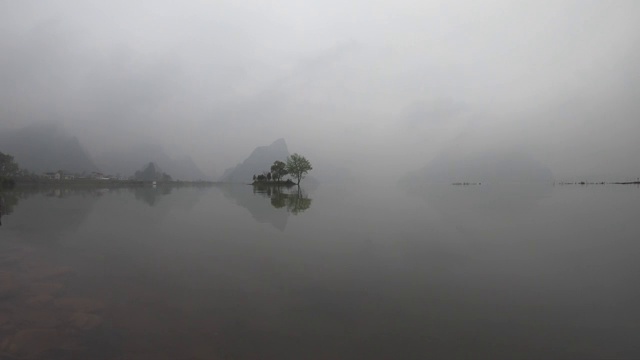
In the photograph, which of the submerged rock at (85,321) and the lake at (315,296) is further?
the submerged rock at (85,321)

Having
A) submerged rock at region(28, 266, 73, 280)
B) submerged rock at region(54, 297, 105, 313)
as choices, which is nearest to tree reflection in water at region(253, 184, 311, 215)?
submerged rock at region(28, 266, 73, 280)

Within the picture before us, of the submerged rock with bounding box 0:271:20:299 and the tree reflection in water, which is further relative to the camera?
the tree reflection in water

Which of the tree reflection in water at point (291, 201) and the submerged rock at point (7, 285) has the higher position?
the tree reflection in water at point (291, 201)

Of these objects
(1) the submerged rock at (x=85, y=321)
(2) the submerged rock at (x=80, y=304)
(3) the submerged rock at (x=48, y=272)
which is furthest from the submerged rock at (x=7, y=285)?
(1) the submerged rock at (x=85, y=321)

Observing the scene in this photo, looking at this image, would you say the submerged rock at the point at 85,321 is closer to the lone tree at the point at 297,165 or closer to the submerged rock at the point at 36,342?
the submerged rock at the point at 36,342

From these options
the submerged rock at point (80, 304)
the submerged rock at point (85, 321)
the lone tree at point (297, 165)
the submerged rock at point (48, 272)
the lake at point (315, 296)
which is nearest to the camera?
the lake at point (315, 296)

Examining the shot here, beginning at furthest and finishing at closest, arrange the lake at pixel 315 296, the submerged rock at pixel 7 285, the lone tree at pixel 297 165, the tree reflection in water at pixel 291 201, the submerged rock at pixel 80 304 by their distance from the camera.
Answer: the lone tree at pixel 297 165
the tree reflection in water at pixel 291 201
the submerged rock at pixel 7 285
the submerged rock at pixel 80 304
the lake at pixel 315 296

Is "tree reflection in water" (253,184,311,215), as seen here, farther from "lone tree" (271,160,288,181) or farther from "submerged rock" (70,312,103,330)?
"lone tree" (271,160,288,181)

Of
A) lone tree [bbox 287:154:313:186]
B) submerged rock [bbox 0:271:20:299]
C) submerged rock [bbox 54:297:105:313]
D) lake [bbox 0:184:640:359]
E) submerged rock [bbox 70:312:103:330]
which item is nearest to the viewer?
lake [bbox 0:184:640:359]

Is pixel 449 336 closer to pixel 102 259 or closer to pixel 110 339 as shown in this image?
pixel 110 339

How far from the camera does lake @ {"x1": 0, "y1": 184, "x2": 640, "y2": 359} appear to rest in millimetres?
6211

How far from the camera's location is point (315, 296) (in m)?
8.86

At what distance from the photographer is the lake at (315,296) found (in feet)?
20.4

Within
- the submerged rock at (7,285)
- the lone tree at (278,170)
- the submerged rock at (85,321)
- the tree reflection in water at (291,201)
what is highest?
the lone tree at (278,170)
